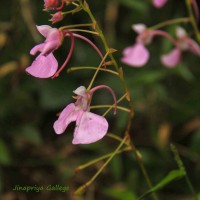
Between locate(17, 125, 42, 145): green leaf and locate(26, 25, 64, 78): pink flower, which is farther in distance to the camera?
locate(17, 125, 42, 145): green leaf

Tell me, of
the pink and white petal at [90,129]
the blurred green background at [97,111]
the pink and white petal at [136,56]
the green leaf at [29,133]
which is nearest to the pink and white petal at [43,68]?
the pink and white petal at [90,129]

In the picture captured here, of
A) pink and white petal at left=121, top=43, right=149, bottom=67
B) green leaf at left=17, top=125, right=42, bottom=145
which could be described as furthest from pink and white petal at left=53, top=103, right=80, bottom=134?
green leaf at left=17, top=125, right=42, bottom=145

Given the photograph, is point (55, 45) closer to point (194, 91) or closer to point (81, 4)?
point (81, 4)

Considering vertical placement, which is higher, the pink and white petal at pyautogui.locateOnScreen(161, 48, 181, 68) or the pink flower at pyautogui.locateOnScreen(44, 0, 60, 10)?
the pink flower at pyautogui.locateOnScreen(44, 0, 60, 10)

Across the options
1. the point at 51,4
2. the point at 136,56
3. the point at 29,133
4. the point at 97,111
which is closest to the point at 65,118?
the point at 51,4

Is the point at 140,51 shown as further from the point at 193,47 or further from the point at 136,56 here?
the point at 193,47

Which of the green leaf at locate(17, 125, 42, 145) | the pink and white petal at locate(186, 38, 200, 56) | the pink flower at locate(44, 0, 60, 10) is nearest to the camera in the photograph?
the pink flower at locate(44, 0, 60, 10)

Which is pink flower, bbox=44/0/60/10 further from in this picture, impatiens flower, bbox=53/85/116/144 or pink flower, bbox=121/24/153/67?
pink flower, bbox=121/24/153/67
